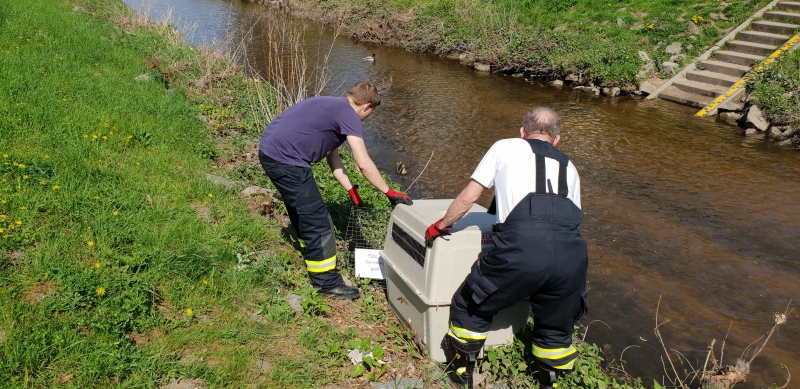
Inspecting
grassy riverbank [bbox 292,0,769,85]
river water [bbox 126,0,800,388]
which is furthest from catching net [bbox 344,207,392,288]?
grassy riverbank [bbox 292,0,769,85]

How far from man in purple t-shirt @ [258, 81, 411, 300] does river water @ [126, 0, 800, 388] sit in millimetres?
2410

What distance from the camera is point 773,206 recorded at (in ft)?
25.5

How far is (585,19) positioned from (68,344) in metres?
16.8

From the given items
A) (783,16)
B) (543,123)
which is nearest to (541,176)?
(543,123)

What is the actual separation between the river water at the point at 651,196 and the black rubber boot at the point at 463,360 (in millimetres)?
1693

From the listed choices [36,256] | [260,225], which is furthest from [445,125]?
[36,256]

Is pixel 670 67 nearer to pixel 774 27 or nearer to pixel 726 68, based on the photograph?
pixel 726 68

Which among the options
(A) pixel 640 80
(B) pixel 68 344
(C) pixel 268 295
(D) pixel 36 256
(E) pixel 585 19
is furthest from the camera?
(E) pixel 585 19

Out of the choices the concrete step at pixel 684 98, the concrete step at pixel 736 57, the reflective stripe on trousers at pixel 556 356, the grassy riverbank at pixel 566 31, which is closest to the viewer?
the reflective stripe on trousers at pixel 556 356

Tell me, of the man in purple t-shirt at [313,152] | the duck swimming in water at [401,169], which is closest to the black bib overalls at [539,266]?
the man in purple t-shirt at [313,152]

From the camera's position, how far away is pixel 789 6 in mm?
14352

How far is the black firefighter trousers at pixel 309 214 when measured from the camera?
164 inches

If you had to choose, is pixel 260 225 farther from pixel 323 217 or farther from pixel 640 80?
pixel 640 80

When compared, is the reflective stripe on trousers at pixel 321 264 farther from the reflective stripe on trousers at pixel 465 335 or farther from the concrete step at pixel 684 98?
the concrete step at pixel 684 98
